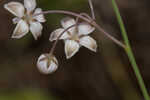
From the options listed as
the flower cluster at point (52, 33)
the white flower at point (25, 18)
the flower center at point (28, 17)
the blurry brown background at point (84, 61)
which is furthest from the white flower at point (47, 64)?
the blurry brown background at point (84, 61)

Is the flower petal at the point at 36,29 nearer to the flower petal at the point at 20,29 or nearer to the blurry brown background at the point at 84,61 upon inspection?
the flower petal at the point at 20,29

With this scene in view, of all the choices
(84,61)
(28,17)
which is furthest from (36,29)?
(84,61)

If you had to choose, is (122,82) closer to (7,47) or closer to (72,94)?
(72,94)

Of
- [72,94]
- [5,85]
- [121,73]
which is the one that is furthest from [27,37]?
[121,73]

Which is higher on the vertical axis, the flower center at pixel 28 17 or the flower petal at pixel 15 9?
the flower petal at pixel 15 9

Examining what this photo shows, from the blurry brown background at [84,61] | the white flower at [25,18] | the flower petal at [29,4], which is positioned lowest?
the blurry brown background at [84,61]

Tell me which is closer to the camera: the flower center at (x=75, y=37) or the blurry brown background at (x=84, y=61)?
the flower center at (x=75, y=37)

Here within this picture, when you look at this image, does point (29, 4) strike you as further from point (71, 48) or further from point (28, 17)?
point (71, 48)

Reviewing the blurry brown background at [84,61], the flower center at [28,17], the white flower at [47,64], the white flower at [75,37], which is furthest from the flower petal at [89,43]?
the blurry brown background at [84,61]
